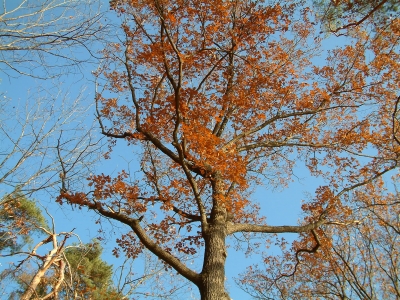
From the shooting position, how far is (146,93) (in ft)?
26.0

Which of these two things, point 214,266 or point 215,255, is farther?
point 215,255

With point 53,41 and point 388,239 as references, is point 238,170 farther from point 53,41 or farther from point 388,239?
point 388,239

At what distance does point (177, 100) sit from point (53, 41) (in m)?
2.23

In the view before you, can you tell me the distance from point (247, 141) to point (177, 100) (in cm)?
401

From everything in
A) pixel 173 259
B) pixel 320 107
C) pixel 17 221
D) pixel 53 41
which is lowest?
pixel 173 259

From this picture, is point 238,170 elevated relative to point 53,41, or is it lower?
elevated

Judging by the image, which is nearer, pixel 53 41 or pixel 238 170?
pixel 53 41

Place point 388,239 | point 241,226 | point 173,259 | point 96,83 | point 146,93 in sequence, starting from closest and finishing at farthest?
1. point 173,259
2. point 241,226
3. point 96,83
4. point 146,93
5. point 388,239

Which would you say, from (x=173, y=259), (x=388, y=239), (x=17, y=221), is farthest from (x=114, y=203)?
(x=388, y=239)

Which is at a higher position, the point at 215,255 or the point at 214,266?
the point at 215,255

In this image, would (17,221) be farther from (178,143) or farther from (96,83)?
(178,143)

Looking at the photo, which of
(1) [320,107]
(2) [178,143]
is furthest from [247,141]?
(2) [178,143]

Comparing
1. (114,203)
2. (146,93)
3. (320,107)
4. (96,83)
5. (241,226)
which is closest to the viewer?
(114,203)

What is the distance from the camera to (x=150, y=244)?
512cm
